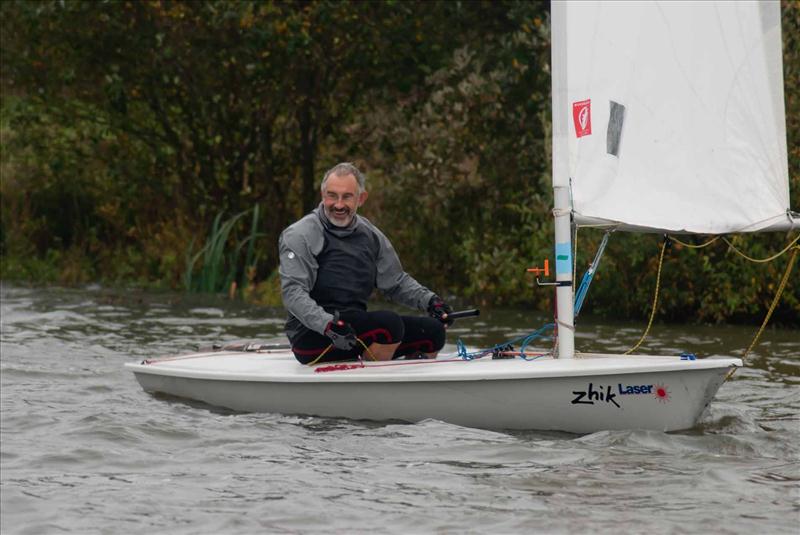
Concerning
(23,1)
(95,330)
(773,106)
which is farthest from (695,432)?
(23,1)

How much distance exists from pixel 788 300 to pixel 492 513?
26.6ft

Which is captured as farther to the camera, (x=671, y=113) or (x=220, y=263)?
(x=220, y=263)

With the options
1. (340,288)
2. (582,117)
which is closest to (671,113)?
(582,117)

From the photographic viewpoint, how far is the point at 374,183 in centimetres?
1675

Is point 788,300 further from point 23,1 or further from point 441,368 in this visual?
point 23,1

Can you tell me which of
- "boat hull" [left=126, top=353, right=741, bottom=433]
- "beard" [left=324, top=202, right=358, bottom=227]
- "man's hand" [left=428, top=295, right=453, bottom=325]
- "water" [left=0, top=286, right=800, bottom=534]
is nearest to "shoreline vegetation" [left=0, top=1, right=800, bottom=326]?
"water" [left=0, top=286, right=800, bottom=534]

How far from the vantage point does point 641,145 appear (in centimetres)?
782

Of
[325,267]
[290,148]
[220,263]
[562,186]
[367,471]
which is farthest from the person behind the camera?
[290,148]

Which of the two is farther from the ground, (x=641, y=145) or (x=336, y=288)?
(x=641, y=145)

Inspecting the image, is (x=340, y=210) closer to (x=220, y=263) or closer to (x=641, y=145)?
(x=641, y=145)

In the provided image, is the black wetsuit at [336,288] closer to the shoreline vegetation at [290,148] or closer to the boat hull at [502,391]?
the boat hull at [502,391]

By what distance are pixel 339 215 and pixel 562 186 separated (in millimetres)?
1293

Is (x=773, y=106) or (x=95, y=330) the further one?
(x=95, y=330)

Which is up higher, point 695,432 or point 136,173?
point 136,173
